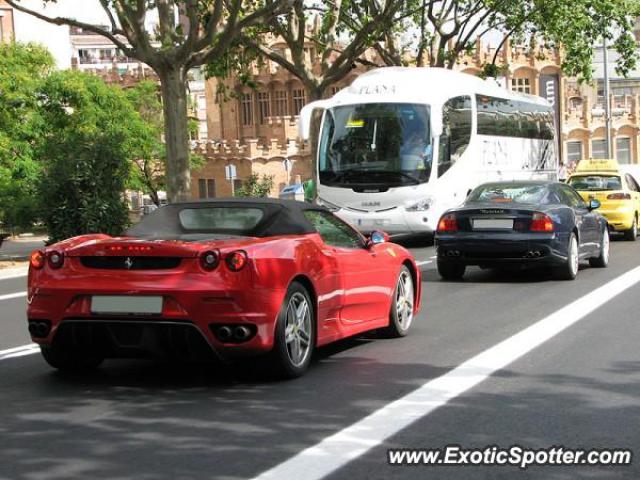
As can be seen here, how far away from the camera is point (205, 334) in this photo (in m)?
7.96

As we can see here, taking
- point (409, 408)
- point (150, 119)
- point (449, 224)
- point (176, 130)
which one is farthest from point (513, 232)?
point (150, 119)

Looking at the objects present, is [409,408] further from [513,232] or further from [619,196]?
[619,196]

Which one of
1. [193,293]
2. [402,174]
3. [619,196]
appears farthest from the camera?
[402,174]

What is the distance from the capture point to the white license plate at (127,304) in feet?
26.2

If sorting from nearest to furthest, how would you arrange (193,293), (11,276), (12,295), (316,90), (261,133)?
1. (193,293)
2. (12,295)
3. (11,276)
4. (316,90)
5. (261,133)

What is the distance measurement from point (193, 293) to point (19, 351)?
2.99m

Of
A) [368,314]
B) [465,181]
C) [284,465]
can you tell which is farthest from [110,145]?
[284,465]

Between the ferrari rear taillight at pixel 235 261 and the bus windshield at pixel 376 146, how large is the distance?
1850 cm

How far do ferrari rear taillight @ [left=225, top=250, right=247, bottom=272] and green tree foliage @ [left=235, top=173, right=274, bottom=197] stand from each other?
59143 mm

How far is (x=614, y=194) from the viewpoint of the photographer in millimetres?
25703

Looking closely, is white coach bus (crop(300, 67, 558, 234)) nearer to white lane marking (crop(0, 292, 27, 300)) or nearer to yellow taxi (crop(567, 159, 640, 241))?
yellow taxi (crop(567, 159, 640, 241))

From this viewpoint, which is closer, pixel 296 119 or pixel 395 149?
pixel 395 149

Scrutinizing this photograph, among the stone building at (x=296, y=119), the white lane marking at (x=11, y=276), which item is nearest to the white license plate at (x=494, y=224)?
the white lane marking at (x=11, y=276)

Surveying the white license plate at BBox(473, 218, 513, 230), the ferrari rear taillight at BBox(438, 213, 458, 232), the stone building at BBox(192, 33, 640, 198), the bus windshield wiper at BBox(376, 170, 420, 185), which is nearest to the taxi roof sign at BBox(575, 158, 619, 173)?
the bus windshield wiper at BBox(376, 170, 420, 185)
